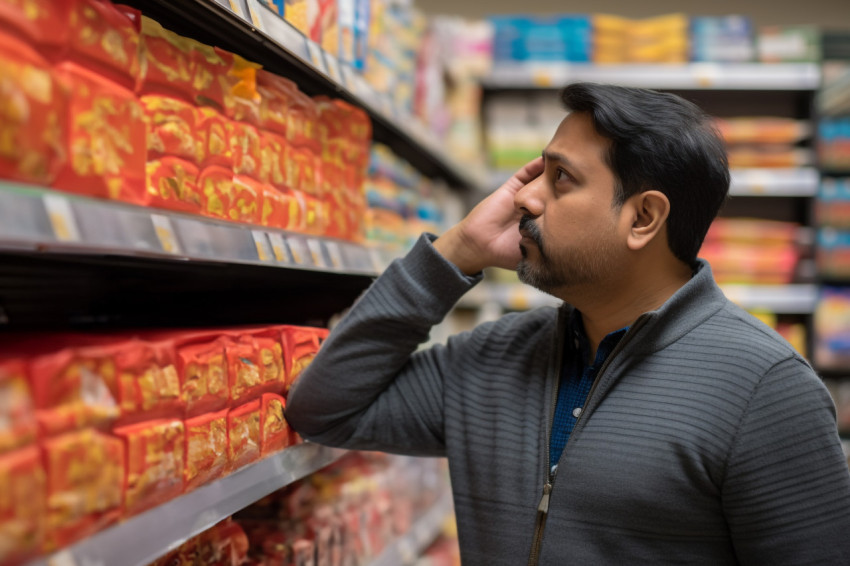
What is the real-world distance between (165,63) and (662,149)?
2.65 ft

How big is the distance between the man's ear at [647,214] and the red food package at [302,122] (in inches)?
23.8

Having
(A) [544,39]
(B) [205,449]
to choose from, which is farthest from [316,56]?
(A) [544,39]

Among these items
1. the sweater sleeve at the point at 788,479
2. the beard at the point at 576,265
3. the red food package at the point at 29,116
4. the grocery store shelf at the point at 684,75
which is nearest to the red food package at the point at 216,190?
the red food package at the point at 29,116

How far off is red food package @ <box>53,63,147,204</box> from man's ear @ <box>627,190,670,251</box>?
812 mm

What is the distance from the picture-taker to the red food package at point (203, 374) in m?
1.05

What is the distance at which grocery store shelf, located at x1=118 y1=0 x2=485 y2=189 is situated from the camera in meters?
1.16

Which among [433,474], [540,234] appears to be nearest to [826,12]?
[433,474]

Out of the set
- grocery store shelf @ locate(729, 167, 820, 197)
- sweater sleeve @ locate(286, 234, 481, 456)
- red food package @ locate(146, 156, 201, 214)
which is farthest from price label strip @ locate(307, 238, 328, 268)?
grocery store shelf @ locate(729, 167, 820, 197)

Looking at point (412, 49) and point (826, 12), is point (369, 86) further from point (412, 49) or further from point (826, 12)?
point (826, 12)

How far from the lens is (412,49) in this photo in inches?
99.7

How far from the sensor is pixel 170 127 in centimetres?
104

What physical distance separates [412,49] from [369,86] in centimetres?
83

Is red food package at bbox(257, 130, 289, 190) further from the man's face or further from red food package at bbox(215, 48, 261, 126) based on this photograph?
the man's face

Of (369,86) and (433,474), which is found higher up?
(369,86)
